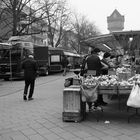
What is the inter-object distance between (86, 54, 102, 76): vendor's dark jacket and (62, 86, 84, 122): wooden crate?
1701 millimetres

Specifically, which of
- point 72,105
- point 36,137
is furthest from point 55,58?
point 36,137

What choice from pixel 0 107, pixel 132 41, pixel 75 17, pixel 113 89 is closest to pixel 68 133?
pixel 113 89

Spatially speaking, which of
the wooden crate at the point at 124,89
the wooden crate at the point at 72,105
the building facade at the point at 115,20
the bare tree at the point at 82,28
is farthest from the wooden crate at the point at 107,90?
the building facade at the point at 115,20

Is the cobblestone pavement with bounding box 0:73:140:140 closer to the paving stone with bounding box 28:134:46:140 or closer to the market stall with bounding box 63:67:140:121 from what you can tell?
the paving stone with bounding box 28:134:46:140

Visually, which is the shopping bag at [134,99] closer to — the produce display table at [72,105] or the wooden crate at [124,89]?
the wooden crate at [124,89]

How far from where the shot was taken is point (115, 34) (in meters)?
9.51

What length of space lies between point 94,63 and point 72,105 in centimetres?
190

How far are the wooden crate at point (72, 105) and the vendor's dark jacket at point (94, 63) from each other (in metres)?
1.70

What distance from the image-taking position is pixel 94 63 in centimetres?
832

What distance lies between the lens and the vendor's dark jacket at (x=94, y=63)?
8.31 meters

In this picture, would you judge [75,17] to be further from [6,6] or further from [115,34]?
[115,34]

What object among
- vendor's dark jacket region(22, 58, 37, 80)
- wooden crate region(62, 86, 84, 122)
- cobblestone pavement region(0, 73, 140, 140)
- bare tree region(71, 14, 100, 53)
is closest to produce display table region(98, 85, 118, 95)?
wooden crate region(62, 86, 84, 122)

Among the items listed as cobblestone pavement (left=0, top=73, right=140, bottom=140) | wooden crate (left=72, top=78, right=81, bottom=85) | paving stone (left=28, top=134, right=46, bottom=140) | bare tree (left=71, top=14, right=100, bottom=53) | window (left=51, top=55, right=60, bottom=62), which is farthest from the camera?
bare tree (left=71, top=14, right=100, bottom=53)

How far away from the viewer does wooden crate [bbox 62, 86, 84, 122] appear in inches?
266
